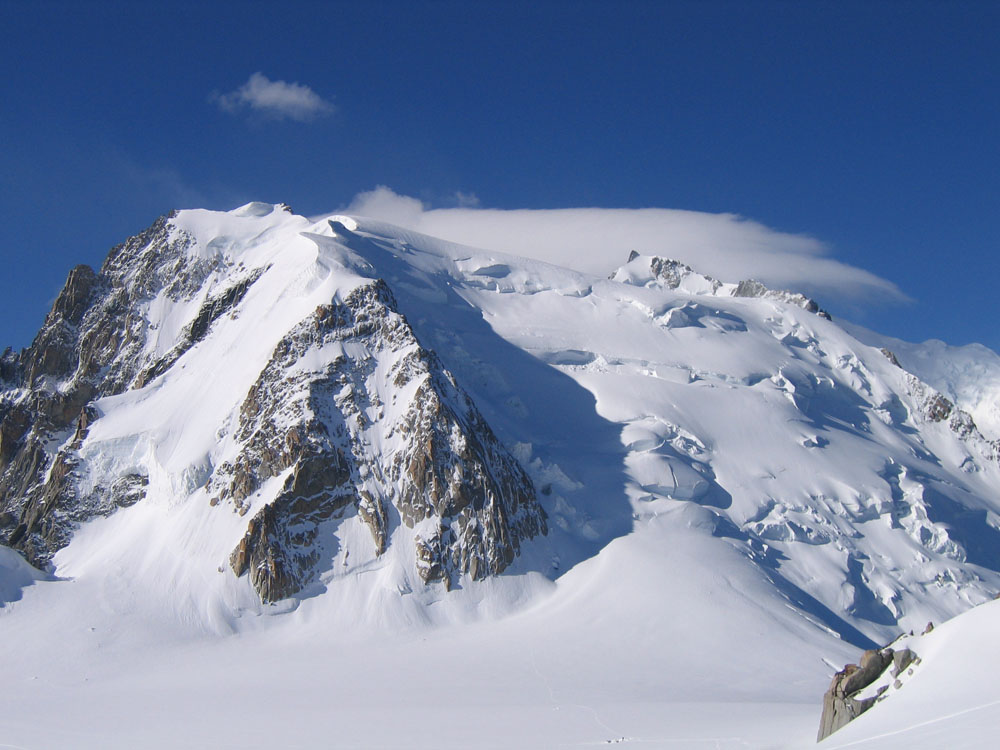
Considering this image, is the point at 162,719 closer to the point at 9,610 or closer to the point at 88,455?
the point at 9,610

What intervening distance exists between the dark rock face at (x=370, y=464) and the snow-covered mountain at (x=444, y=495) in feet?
0.79

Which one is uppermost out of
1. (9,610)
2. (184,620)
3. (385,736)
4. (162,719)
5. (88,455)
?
(88,455)

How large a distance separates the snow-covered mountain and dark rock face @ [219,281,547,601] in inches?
9.5

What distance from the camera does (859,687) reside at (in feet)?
117

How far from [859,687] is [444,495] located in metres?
48.5

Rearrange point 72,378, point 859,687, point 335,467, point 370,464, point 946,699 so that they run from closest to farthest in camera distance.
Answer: point 946,699, point 859,687, point 335,467, point 370,464, point 72,378

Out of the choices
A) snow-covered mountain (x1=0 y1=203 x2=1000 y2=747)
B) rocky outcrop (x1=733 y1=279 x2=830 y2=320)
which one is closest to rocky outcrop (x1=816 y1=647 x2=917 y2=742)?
snow-covered mountain (x1=0 y1=203 x2=1000 y2=747)

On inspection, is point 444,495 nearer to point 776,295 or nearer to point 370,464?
point 370,464

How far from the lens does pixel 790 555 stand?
296 ft

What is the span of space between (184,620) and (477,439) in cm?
2853

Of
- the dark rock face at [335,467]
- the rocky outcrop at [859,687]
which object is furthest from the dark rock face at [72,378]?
the rocky outcrop at [859,687]

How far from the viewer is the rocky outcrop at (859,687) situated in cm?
3450

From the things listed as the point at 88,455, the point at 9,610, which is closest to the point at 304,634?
the point at 9,610

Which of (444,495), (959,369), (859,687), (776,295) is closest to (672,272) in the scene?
(776,295)
